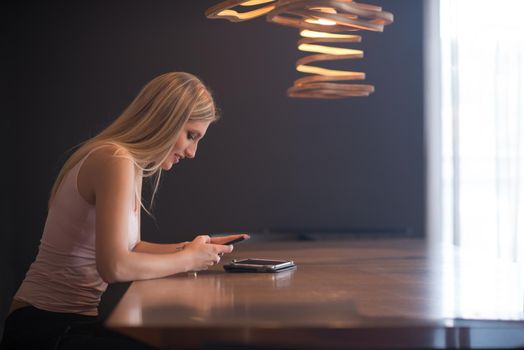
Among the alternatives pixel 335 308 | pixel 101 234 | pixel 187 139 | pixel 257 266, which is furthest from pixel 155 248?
pixel 335 308

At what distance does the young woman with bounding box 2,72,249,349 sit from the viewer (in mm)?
2146

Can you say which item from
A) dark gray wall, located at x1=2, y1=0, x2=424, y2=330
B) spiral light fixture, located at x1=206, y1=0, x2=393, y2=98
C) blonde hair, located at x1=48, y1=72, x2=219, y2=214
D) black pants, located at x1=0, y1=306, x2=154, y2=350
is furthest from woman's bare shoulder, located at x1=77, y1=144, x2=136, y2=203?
dark gray wall, located at x1=2, y1=0, x2=424, y2=330

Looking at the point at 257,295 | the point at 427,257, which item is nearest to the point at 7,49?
the point at 427,257

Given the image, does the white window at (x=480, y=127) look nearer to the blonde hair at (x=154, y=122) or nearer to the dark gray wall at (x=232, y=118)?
the dark gray wall at (x=232, y=118)

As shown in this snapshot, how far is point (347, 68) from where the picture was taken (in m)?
5.39

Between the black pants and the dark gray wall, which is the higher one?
the dark gray wall

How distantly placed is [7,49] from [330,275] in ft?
12.5

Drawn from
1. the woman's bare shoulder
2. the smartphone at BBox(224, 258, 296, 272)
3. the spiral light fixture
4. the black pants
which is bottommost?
the black pants

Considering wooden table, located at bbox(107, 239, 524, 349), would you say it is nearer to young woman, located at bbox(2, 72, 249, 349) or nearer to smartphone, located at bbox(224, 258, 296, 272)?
smartphone, located at bbox(224, 258, 296, 272)

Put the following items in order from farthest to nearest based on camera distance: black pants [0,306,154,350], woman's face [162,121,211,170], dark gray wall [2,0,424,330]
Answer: dark gray wall [2,0,424,330] < woman's face [162,121,211,170] < black pants [0,306,154,350]

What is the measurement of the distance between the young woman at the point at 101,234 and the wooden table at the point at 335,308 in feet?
0.48

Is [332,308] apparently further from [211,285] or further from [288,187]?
[288,187]

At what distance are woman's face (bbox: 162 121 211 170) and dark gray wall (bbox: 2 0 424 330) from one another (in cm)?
266

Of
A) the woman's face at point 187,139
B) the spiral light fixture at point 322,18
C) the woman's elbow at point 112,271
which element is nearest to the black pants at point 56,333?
Result: the woman's elbow at point 112,271
